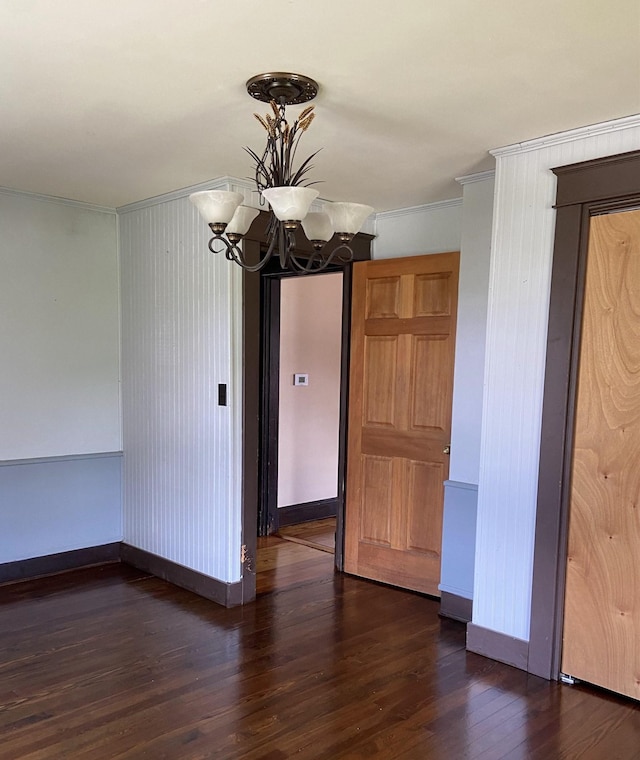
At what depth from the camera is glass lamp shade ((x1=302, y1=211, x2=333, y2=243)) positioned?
2.21 m

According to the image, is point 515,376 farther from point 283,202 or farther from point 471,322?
point 283,202

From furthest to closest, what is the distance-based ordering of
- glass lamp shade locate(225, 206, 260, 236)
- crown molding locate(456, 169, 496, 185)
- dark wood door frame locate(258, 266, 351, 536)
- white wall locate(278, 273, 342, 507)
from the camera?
white wall locate(278, 273, 342, 507)
dark wood door frame locate(258, 266, 351, 536)
crown molding locate(456, 169, 496, 185)
glass lamp shade locate(225, 206, 260, 236)

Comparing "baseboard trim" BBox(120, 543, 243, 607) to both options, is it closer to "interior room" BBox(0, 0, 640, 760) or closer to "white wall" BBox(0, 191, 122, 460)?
"interior room" BBox(0, 0, 640, 760)

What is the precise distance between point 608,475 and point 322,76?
6.08 feet

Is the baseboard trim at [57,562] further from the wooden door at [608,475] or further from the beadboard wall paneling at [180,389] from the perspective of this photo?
the wooden door at [608,475]

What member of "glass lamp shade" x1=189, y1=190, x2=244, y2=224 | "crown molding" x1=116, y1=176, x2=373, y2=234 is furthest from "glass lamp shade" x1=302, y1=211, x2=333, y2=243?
"crown molding" x1=116, y1=176, x2=373, y2=234

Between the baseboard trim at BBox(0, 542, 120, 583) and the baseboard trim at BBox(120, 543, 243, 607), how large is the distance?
94mm

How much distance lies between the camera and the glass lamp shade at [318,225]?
2205 millimetres

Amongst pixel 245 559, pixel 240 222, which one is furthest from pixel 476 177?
pixel 245 559

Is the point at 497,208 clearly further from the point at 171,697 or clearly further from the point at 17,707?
the point at 17,707

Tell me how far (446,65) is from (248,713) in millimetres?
2391

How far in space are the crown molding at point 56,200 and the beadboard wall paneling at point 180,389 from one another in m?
0.13

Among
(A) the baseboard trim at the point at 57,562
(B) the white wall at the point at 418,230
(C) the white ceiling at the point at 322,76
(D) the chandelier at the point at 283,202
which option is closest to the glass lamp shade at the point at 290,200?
(D) the chandelier at the point at 283,202

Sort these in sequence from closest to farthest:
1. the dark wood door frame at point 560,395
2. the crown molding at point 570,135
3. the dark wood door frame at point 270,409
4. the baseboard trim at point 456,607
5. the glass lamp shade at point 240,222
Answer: the glass lamp shade at point 240,222 → the crown molding at point 570,135 → the dark wood door frame at point 560,395 → the baseboard trim at point 456,607 → the dark wood door frame at point 270,409
